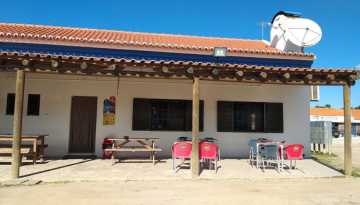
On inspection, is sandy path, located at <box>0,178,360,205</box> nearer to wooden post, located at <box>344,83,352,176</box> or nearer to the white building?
wooden post, located at <box>344,83,352,176</box>

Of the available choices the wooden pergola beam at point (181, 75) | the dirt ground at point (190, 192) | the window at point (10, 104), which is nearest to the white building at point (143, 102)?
the window at point (10, 104)

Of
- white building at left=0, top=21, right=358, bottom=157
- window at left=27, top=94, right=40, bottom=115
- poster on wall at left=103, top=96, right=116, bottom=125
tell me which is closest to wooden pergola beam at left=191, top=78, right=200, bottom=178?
white building at left=0, top=21, right=358, bottom=157

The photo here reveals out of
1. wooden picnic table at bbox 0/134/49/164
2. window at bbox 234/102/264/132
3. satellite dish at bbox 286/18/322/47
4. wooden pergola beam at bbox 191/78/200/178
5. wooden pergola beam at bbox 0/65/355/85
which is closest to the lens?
wooden pergola beam at bbox 0/65/355/85

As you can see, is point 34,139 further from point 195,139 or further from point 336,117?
point 336,117

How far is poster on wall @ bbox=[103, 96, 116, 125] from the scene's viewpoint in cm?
892

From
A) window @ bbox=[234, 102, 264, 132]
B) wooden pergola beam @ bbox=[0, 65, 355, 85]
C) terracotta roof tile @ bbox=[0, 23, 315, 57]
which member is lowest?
window @ bbox=[234, 102, 264, 132]

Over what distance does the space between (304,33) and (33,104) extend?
10.5 metres

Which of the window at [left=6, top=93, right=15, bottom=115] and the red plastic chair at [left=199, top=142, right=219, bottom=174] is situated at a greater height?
the window at [left=6, top=93, right=15, bottom=115]

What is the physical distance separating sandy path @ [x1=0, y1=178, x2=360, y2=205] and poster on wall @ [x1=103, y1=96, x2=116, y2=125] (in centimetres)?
366

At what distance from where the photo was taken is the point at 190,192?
493 cm

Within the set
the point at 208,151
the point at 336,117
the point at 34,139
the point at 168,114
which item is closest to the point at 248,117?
the point at 168,114

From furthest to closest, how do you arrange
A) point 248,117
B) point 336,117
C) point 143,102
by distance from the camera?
point 336,117 < point 248,117 < point 143,102

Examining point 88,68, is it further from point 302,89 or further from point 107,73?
point 302,89

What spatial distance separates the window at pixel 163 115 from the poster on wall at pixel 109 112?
0.75 meters
